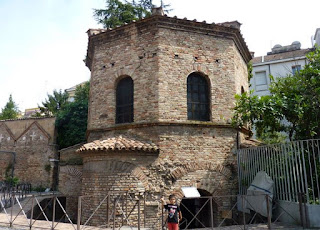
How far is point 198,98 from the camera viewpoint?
11.2 m

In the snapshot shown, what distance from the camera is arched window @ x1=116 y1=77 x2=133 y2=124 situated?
36.8 feet

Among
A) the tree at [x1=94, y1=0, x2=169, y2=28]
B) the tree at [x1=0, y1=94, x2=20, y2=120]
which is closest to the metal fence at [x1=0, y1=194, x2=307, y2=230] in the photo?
the tree at [x1=94, y1=0, x2=169, y2=28]

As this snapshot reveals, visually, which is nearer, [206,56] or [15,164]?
[206,56]

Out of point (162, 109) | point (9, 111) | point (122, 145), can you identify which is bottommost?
point (122, 145)

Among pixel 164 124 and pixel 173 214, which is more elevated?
pixel 164 124

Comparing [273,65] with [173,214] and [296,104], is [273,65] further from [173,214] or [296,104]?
[173,214]

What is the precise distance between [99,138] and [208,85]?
16.5 feet

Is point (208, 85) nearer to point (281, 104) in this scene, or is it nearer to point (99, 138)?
point (281, 104)

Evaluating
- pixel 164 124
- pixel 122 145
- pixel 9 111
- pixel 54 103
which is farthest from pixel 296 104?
pixel 9 111

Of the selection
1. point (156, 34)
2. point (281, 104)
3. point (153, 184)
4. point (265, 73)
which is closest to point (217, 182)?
point (153, 184)

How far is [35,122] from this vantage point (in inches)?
809

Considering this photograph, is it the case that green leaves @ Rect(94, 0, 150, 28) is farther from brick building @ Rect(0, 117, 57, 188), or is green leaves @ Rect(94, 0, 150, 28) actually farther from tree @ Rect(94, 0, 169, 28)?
brick building @ Rect(0, 117, 57, 188)

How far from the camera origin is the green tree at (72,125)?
19719 mm

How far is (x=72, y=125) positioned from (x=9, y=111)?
16.2 m
